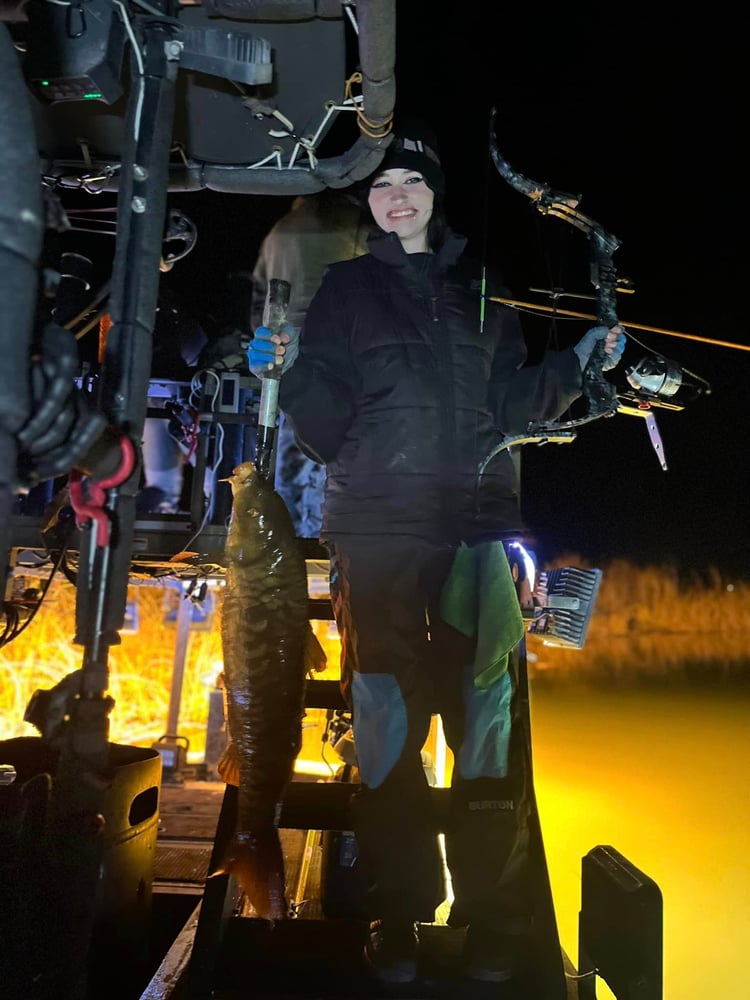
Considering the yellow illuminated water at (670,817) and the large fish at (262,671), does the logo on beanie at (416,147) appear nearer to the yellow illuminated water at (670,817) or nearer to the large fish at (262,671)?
the large fish at (262,671)

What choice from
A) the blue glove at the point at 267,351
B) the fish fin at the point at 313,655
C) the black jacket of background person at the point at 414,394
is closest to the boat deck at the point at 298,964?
the fish fin at the point at 313,655

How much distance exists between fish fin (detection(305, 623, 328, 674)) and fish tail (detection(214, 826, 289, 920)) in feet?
2.12

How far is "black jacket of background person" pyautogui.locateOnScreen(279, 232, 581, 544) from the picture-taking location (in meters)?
2.48

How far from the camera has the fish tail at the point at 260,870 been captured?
7.57 feet

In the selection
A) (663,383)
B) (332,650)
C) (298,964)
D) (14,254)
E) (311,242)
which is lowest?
(332,650)

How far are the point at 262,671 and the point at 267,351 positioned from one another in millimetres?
1288

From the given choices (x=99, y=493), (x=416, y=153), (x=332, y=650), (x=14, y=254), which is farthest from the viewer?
(x=332, y=650)

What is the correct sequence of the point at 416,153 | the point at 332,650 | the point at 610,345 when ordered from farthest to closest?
the point at 332,650 < the point at 416,153 < the point at 610,345

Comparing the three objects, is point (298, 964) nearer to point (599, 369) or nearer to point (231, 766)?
point (231, 766)

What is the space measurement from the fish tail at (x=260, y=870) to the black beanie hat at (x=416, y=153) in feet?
9.54

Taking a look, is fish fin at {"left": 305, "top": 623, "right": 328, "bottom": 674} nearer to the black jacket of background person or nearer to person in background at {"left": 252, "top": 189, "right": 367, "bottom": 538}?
the black jacket of background person

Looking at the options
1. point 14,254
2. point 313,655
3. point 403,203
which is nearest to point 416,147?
point 403,203

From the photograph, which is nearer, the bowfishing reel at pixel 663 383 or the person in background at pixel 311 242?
the bowfishing reel at pixel 663 383

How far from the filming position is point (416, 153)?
9.05ft
